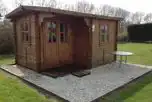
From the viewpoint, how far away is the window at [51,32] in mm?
6980

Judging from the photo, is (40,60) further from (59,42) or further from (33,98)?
(33,98)

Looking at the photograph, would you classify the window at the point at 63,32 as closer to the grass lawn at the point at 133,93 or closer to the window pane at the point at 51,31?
the window pane at the point at 51,31

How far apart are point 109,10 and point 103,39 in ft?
112

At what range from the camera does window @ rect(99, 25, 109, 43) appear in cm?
809

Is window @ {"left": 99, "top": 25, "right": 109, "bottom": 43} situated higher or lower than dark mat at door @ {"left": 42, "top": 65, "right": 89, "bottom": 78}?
higher

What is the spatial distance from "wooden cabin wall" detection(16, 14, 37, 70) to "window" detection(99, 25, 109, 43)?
334cm

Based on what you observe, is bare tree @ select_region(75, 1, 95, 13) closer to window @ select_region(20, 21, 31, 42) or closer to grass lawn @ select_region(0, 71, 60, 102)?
window @ select_region(20, 21, 31, 42)

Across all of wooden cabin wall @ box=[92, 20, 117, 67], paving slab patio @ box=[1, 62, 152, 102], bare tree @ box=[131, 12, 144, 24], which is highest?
bare tree @ box=[131, 12, 144, 24]

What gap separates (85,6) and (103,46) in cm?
2663

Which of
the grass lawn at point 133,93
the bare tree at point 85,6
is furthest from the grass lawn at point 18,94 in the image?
the bare tree at point 85,6

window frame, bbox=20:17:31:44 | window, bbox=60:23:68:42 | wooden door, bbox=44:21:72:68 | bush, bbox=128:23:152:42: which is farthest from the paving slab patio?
bush, bbox=128:23:152:42

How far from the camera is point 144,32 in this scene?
78.6 ft

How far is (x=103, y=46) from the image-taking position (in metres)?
8.34

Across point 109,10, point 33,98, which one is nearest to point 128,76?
point 33,98
